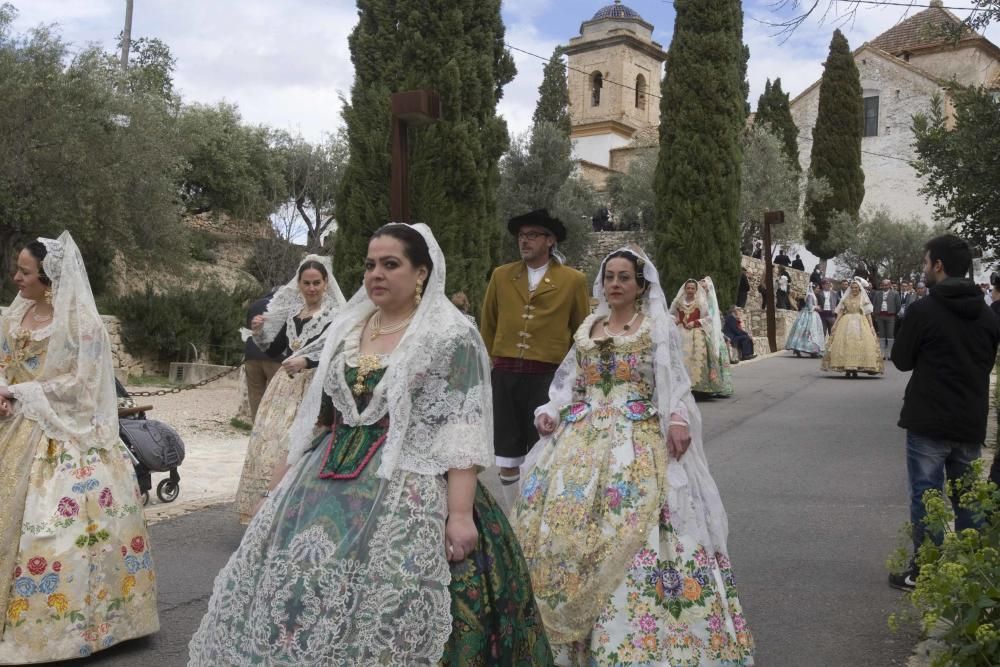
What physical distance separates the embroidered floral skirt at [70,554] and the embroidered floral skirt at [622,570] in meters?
1.87

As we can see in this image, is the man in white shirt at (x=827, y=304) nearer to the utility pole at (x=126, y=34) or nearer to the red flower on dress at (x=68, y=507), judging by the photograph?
the utility pole at (x=126, y=34)

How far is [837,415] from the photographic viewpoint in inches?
547

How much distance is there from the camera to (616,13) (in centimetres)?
6053

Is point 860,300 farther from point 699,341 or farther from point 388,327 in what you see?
point 388,327

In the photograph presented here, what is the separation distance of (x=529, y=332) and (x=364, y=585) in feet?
11.3

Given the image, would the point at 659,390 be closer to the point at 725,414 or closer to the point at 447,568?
the point at 447,568

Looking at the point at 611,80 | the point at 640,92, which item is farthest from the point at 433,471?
the point at 640,92

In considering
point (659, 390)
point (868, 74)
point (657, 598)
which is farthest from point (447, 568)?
point (868, 74)

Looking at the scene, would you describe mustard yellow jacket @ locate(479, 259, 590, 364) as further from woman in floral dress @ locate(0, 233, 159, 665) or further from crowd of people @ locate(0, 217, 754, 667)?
woman in floral dress @ locate(0, 233, 159, 665)

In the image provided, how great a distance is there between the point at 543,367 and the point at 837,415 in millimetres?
8822

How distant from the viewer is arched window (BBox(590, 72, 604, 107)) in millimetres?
58594

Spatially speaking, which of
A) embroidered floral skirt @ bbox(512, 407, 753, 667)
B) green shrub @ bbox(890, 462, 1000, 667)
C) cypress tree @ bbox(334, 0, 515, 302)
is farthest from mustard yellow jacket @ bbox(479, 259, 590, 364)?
cypress tree @ bbox(334, 0, 515, 302)

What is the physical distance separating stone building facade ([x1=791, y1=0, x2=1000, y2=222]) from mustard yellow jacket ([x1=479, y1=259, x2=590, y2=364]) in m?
40.8

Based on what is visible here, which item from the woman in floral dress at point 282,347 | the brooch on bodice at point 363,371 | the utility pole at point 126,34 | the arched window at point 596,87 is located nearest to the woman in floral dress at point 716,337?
the woman in floral dress at point 282,347
